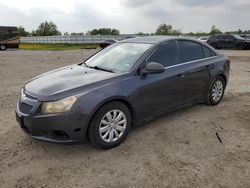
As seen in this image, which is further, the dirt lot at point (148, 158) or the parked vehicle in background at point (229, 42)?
the parked vehicle in background at point (229, 42)

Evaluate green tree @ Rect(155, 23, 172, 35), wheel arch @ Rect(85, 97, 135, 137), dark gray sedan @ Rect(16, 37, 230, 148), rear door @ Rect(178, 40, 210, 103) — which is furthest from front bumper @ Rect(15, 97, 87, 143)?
green tree @ Rect(155, 23, 172, 35)

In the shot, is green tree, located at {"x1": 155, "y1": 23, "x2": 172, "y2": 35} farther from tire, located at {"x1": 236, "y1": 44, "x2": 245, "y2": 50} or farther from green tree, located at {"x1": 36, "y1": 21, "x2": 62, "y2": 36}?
tire, located at {"x1": 236, "y1": 44, "x2": 245, "y2": 50}

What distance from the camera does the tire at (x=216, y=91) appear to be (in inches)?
238

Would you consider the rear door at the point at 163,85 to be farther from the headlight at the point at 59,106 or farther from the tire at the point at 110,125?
the headlight at the point at 59,106

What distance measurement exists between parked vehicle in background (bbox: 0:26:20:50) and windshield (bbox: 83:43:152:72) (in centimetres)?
2965

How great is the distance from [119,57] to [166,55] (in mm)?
826

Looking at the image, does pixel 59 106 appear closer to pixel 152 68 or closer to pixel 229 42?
pixel 152 68

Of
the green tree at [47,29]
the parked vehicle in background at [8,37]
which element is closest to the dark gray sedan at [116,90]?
the parked vehicle in background at [8,37]

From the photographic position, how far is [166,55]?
5.05 meters

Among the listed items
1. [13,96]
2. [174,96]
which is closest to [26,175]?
[174,96]

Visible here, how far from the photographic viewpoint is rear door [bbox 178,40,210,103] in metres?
5.33

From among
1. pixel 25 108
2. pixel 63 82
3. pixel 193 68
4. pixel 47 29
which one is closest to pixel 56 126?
pixel 25 108

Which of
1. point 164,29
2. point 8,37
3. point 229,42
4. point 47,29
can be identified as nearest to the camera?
point 229,42

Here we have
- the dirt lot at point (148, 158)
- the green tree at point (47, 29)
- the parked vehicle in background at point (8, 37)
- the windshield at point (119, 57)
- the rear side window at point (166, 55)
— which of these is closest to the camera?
the dirt lot at point (148, 158)
